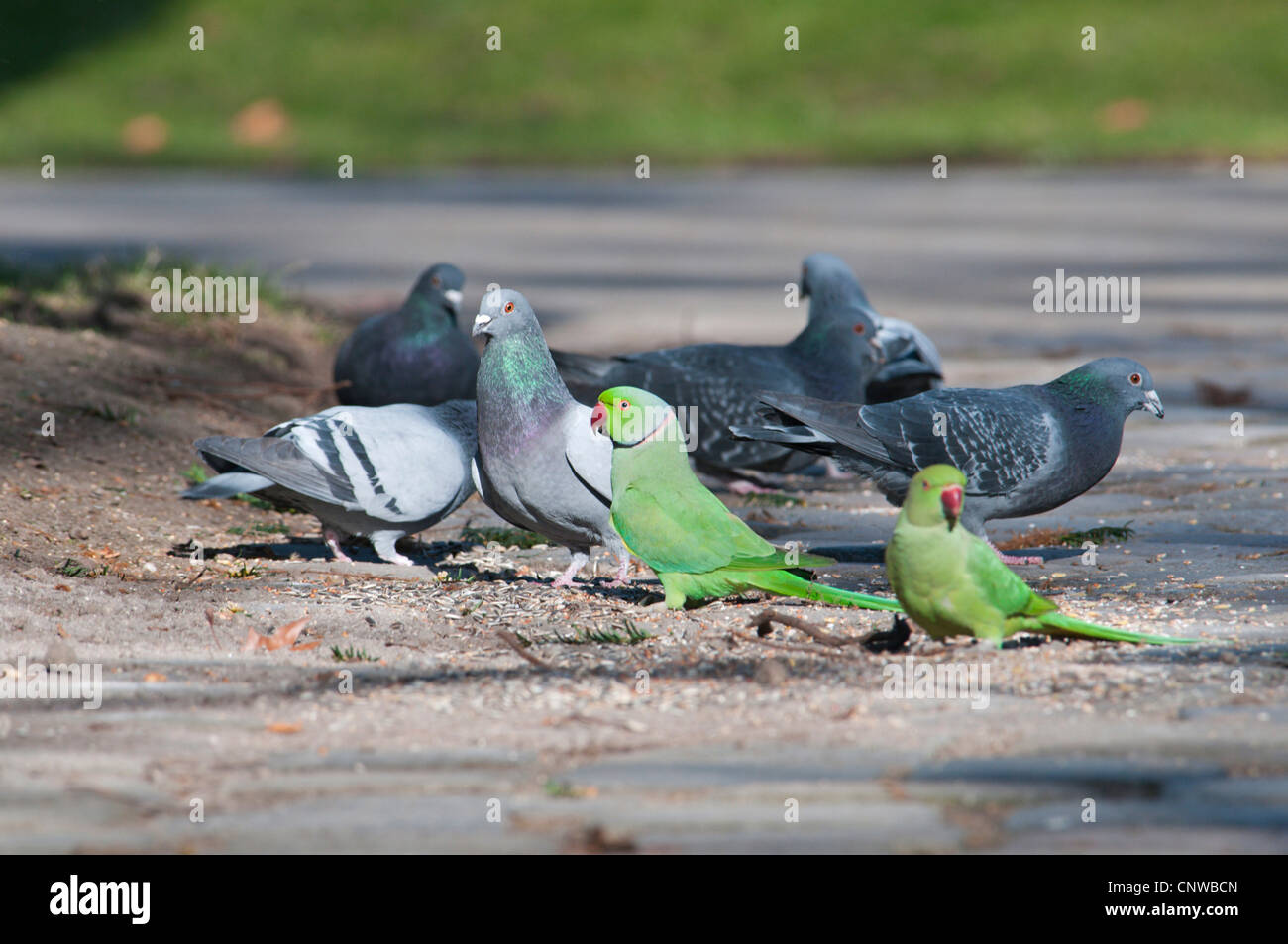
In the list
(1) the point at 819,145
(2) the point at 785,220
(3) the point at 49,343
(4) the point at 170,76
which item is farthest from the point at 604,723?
(4) the point at 170,76

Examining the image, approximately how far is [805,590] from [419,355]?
10.8 feet

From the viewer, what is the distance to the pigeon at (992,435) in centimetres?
534

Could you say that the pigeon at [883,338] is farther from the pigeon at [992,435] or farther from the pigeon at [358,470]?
the pigeon at [358,470]

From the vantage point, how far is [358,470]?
533 cm

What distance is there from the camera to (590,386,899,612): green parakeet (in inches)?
183

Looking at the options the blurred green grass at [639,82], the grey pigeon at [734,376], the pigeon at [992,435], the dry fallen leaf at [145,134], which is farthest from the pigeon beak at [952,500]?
the dry fallen leaf at [145,134]

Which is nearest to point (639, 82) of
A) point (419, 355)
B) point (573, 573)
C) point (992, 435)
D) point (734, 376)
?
point (419, 355)

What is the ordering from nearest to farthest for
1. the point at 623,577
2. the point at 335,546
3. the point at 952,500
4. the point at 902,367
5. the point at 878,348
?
the point at 952,500
the point at 623,577
the point at 335,546
the point at 878,348
the point at 902,367

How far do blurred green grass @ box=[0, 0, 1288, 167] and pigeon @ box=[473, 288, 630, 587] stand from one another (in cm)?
1786

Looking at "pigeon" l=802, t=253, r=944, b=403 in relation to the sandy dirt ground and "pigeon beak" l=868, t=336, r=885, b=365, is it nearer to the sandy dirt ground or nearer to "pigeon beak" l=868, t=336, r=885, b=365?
"pigeon beak" l=868, t=336, r=885, b=365

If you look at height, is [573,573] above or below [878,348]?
below

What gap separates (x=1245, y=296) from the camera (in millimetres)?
12188

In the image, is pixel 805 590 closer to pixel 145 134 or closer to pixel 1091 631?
pixel 1091 631
